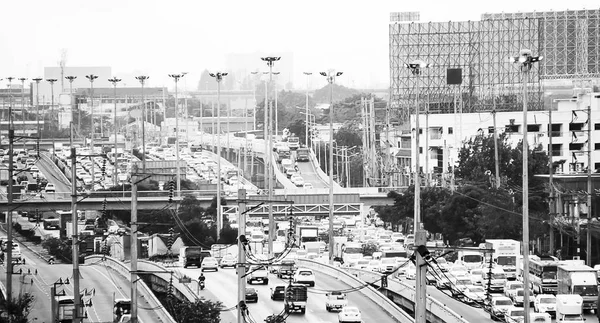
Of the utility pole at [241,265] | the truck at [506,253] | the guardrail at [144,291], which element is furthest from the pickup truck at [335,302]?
the truck at [506,253]

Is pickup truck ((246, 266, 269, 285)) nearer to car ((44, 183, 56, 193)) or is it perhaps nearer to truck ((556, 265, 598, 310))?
truck ((556, 265, 598, 310))

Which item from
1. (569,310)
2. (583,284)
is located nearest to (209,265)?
(583,284)

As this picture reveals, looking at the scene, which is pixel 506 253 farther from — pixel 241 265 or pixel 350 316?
pixel 241 265

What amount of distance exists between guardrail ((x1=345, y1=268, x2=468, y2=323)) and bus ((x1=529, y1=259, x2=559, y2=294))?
16.8ft

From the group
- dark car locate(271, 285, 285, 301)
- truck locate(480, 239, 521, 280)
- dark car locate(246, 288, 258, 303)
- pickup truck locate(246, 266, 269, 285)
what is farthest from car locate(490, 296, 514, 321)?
pickup truck locate(246, 266, 269, 285)

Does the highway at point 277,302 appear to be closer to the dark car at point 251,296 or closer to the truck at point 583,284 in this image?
the dark car at point 251,296

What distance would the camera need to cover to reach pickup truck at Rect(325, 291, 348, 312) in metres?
48.1

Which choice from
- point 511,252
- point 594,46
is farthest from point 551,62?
point 511,252

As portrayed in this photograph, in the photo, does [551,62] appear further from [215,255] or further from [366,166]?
[215,255]

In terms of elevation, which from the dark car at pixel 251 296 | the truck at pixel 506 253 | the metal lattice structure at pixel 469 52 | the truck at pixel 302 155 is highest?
the metal lattice structure at pixel 469 52

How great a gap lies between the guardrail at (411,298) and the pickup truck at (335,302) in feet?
8.13

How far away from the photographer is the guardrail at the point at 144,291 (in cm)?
4642

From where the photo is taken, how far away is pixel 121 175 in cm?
12494

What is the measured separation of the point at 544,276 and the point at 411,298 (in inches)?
240
